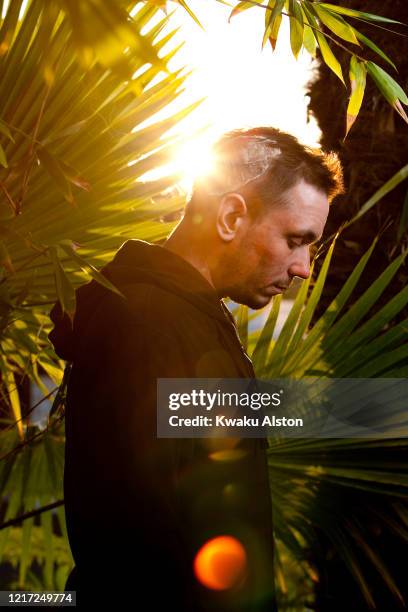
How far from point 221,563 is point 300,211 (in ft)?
1.59

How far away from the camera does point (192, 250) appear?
39.4 inches

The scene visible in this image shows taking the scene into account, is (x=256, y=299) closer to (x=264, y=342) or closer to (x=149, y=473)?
(x=149, y=473)

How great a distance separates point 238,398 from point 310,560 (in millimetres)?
1098

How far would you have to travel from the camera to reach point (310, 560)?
1882 millimetres

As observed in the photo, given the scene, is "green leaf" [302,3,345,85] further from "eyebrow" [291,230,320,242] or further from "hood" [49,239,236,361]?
"hood" [49,239,236,361]

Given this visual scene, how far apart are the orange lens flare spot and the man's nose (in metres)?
0.37

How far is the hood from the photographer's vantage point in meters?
0.94

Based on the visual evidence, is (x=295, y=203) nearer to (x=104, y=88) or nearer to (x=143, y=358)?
(x=143, y=358)

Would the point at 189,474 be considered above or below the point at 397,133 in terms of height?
below

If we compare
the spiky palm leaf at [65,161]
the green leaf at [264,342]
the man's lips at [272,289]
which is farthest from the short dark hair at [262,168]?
the green leaf at [264,342]

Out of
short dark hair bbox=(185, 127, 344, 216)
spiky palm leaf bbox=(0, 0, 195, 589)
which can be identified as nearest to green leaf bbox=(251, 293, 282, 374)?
spiky palm leaf bbox=(0, 0, 195, 589)

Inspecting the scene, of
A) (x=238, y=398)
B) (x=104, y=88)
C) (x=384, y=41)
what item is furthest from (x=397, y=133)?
(x=238, y=398)

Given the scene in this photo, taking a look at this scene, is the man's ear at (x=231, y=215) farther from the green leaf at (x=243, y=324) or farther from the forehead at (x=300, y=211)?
the green leaf at (x=243, y=324)

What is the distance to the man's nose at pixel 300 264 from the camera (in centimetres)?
100
